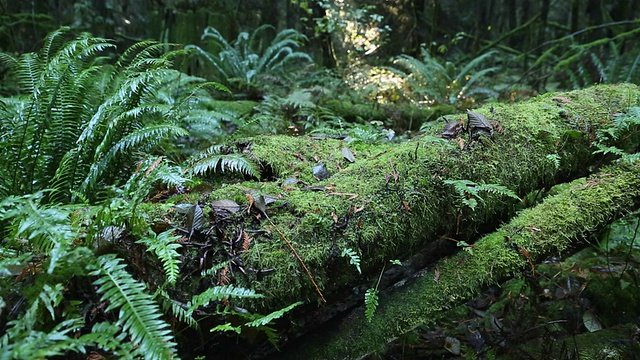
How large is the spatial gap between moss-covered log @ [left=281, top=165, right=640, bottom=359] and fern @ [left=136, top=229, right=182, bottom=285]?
0.73 m

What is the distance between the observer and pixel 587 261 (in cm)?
331

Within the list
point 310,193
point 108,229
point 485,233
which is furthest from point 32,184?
point 485,233

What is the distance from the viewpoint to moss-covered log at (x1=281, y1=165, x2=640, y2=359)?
181cm

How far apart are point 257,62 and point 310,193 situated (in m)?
6.66

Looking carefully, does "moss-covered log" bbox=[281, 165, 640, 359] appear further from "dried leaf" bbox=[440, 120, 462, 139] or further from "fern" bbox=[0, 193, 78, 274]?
"fern" bbox=[0, 193, 78, 274]

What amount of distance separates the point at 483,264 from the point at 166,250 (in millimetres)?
1502

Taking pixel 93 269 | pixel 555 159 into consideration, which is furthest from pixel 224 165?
pixel 555 159

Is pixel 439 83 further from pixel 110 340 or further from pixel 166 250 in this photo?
pixel 110 340

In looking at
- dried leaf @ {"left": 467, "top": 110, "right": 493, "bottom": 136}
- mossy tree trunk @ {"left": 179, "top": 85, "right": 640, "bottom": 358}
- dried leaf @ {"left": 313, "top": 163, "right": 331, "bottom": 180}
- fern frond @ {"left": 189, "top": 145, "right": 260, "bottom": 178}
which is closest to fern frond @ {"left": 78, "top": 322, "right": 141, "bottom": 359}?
mossy tree trunk @ {"left": 179, "top": 85, "right": 640, "bottom": 358}

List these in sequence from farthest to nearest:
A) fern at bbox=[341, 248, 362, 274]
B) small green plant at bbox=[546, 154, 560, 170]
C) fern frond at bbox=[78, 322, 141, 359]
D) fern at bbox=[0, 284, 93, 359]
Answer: small green plant at bbox=[546, 154, 560, 170] → fern at bbox=[341, 248, 362, 274] → fern frond at bbox=[78, 322, 141, 359] → fern at bbox=[0, 284, 93, 359]

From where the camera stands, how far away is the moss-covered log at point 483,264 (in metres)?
1.81

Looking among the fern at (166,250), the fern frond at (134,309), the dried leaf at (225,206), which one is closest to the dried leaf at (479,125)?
the dried leaf at (225,206)

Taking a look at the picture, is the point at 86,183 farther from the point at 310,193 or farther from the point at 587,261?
the point at 587,261

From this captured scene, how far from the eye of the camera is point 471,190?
188cm
